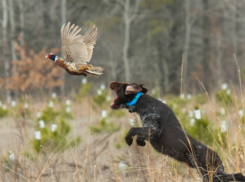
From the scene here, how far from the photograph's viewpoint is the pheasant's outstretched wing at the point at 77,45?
1942mm

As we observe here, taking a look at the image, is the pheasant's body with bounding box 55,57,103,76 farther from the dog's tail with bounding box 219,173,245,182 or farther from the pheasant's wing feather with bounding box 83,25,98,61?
the dog's tail with bounding box 219,173,245,182

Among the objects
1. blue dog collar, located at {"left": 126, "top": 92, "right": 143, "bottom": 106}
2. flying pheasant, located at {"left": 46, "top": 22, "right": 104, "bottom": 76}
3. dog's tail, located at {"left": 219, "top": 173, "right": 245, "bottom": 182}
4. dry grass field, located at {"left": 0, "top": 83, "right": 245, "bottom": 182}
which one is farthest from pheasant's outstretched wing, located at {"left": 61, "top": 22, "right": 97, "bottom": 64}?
dog's tail, located at {"left": 219, "top": 173, "right": 245, "bottom": 182}

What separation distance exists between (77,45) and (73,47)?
0.02 metres

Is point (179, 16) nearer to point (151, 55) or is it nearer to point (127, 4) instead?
point (151, 55)

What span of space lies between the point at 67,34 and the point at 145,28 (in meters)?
17.6

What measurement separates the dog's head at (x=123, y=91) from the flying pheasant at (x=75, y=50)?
7.2 inches

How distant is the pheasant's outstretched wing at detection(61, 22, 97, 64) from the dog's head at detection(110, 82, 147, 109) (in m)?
0.18

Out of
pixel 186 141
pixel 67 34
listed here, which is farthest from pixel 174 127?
pixel 67 34

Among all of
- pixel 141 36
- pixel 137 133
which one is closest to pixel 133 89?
pixel 137 133

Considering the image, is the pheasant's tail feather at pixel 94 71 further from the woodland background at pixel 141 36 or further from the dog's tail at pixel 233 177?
the woodland background at pixel 141 36

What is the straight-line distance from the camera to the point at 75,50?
1977mm

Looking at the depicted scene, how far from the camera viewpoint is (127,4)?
15078 mm

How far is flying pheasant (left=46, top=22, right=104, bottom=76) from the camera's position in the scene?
1845mm

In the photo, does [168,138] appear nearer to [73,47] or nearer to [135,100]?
[135,100]
